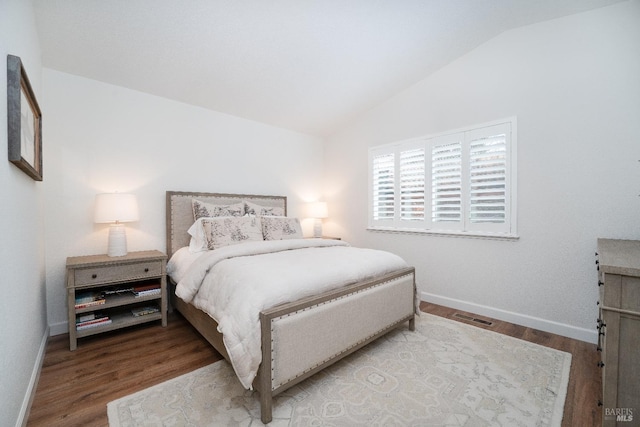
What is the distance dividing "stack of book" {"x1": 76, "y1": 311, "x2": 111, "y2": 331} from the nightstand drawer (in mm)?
326

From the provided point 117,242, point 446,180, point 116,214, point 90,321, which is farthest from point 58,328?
point 446,180

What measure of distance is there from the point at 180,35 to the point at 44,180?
1708 millimetres

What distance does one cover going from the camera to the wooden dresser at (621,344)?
120cm

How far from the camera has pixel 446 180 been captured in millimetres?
3191

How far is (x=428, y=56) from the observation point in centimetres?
303

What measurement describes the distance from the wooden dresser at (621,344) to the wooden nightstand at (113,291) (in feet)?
10.1

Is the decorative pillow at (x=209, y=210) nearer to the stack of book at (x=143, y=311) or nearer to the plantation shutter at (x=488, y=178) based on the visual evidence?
the stack of book at (x=143, y=311)

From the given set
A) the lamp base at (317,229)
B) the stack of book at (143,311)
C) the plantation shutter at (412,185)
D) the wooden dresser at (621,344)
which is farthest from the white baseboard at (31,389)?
the plantation shutter at (412,185)

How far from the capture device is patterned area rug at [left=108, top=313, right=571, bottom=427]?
1.50 m

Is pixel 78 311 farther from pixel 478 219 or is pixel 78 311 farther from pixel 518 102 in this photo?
pixel 518 102

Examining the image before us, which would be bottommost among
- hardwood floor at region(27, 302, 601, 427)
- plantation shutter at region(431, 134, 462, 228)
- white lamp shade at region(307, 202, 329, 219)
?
hardwood floor at region(27, 302, 601, 427)

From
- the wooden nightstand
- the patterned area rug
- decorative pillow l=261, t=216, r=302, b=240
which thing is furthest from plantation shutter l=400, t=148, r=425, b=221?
the wooden nightstand

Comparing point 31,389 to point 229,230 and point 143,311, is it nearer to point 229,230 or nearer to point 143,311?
point 143,311

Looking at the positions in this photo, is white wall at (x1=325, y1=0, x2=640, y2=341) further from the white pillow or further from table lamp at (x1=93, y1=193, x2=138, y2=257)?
table lamp at (x1=93, y1=193, x2=138, y2=257)
